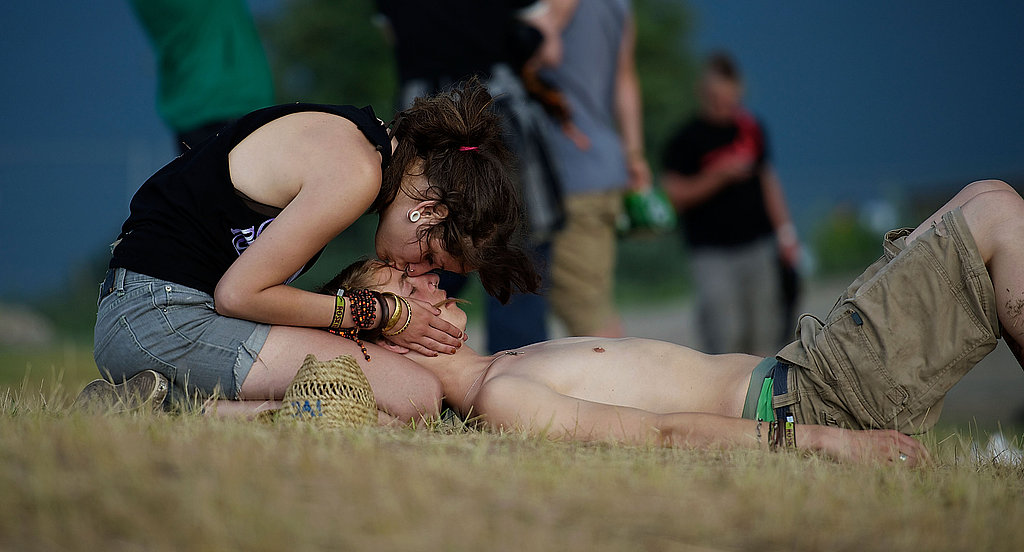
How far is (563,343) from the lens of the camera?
116 inches

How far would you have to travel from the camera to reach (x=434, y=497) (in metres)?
1.73

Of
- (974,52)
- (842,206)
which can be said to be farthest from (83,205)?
(974,52)

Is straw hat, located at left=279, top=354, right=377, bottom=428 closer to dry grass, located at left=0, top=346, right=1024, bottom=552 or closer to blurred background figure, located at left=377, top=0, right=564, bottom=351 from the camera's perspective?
dry grass, located at left=0, top=346, right=1024, bottom=552

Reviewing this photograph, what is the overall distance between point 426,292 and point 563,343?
1.53 ft

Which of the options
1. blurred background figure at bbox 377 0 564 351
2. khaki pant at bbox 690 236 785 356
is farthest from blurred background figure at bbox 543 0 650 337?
khaki pant at bbox 690 236 785 356

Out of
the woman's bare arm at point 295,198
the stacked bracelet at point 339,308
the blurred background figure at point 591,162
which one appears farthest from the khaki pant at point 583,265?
the woman's bare arm at point 295,198

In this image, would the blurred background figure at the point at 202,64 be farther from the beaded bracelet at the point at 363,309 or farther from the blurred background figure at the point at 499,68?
the beaded bracelet at the point at 363,309

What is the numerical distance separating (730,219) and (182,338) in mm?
4396

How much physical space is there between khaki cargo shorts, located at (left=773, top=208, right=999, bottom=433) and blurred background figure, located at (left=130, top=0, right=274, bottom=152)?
2.96 metres

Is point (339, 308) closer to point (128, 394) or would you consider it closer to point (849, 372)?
point (128, 394)

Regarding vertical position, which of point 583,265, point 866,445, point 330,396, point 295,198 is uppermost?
point 583,265

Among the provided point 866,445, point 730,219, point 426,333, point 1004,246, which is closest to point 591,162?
point 730,219

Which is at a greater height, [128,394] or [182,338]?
[182,338]

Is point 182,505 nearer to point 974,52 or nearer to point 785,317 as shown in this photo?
point 785,317
